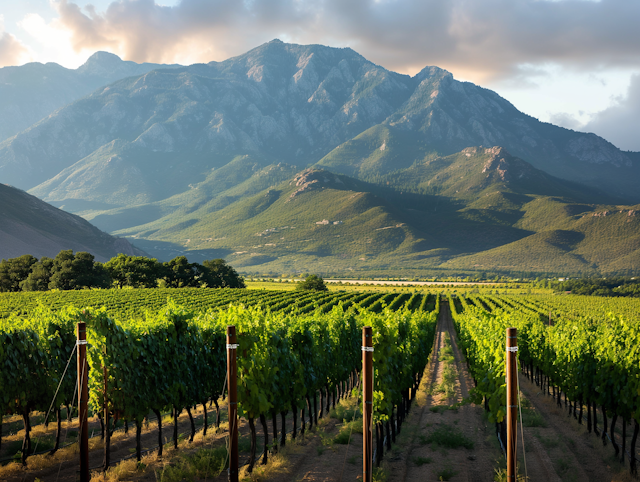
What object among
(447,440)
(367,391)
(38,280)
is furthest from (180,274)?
(367,391)

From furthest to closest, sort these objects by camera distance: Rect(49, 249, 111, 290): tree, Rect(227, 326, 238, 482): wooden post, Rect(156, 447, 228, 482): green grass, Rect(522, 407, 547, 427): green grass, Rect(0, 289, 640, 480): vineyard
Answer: Rect(49, 249, 111, 290): tree → Rect(522, 407, 547, 427): green grass → Rect(0, 289, 640, 480): vineyard → Rect(156, 447, 228, 482): green grass → Rect(227, 326, 238, 482): wooden post

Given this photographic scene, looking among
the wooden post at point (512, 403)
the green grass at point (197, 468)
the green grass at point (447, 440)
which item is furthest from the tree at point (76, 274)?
the wooden post at point (512, 403)

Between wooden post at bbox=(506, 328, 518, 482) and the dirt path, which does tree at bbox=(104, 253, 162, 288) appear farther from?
wooden post at bbox=(506, 328, 518, 482)

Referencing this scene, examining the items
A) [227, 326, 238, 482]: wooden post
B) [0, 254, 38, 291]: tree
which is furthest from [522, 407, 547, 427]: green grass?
[0, 254, 38, 291]: tree

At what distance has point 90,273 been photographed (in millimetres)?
76500

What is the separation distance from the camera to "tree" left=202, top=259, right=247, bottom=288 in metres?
95.4

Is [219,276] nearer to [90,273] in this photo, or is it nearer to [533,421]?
[90,273]

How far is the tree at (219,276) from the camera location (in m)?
95.4

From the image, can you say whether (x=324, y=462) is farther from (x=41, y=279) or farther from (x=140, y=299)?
(x=41, y=279)

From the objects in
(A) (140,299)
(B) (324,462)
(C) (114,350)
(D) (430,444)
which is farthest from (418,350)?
(A) (140,299)

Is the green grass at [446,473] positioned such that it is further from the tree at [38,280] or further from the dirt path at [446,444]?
the tree at [38,280]

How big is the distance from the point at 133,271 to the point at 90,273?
8438 mm

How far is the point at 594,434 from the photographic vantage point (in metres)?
14.8

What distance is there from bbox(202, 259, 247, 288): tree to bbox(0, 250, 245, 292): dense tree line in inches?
8.0
